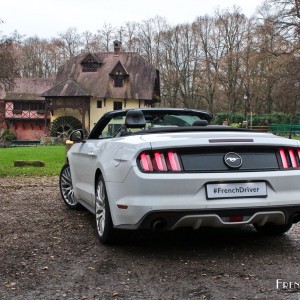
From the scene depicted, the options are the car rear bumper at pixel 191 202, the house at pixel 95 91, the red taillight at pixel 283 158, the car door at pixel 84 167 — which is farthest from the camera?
the house at pixel 95 91

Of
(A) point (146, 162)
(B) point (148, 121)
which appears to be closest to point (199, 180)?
(A) point (146, 162)

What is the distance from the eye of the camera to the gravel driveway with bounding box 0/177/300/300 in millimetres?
3295

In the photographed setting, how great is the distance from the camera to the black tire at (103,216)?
447cm

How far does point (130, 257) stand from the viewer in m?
4.21

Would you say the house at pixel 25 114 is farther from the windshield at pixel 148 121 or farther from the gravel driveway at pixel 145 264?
the gravel driveway at pixel 145 264

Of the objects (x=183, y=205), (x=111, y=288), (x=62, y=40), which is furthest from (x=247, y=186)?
(x=62, y=40)

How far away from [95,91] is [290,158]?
5308cm

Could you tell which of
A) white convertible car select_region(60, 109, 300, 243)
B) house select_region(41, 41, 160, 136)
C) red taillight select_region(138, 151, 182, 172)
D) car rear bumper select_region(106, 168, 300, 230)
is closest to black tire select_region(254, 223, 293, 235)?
white convertible car select_region(60, 109, 300, 243)

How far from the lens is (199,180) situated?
3939mm

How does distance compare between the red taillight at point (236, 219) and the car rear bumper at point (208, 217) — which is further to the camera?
the red taillight at point (236, 219)

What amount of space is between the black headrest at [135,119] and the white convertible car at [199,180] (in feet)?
1.77

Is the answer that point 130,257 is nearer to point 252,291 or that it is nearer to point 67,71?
point 252,291

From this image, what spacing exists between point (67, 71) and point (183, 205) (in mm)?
57487

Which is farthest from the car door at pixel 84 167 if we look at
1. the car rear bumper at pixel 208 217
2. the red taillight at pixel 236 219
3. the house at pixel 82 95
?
the house at pixel 82 95
